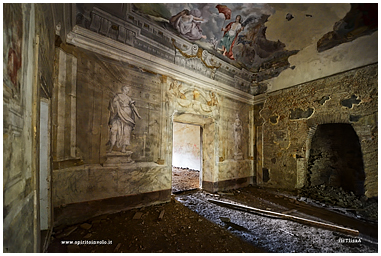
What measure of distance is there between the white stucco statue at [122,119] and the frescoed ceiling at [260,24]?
1.61 m

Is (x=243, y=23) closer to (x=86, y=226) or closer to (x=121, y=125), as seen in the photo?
(x=121, y=125)

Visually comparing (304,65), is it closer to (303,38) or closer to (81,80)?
(303,38)

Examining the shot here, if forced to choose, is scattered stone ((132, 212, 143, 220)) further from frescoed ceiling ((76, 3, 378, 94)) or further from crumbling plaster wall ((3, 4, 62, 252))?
frescoed ceiling ((76, 3, 378, 94))

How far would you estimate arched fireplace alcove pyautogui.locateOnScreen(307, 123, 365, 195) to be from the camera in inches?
252

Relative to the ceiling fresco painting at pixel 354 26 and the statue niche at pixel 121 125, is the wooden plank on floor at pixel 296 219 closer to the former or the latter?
the statue niche at pixel 121 125

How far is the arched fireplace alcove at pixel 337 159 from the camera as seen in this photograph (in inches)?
252

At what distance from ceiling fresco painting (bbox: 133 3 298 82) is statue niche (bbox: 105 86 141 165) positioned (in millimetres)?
2038

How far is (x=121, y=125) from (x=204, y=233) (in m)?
2.81

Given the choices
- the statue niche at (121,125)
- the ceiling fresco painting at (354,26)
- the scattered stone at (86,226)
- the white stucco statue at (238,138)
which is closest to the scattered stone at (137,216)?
the scattered stone at (86,226)

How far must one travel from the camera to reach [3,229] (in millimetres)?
1162

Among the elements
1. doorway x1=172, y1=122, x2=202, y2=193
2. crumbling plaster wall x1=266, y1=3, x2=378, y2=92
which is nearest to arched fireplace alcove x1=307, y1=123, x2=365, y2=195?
crumbling plaster wall x1=266, y1=3, x2=378, y2=92

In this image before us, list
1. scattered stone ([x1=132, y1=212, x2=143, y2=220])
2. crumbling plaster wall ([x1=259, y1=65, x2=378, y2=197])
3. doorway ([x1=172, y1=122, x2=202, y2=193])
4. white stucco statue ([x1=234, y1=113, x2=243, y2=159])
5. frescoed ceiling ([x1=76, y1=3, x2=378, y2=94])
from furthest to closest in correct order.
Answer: doorway ([x1=172, y1=122, x2=202, y2=193]) → white stucco statue ([x1=234, y1=113, x2=243, y2=159]) → crumbling plaster wall ([x1=259, y1=65, x2=378, y2=197]) → frescoed ceiling ([x1=76, y1=3, x2=378, y2=94]) → scattered stone ([x1=132, y1=212, x2=143, y2=220])

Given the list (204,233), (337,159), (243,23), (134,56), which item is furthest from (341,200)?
(134,56)

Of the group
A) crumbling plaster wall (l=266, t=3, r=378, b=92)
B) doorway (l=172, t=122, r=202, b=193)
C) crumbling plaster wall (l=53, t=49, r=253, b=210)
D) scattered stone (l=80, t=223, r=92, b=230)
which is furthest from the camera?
doorway (l=172, t=122, r=202, b=193)
